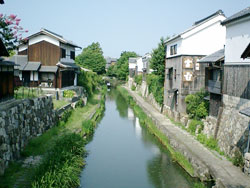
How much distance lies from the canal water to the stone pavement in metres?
0.77

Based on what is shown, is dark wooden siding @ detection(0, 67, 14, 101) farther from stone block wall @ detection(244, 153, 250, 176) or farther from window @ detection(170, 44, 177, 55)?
window @ detection(170, 44, 177, 55)

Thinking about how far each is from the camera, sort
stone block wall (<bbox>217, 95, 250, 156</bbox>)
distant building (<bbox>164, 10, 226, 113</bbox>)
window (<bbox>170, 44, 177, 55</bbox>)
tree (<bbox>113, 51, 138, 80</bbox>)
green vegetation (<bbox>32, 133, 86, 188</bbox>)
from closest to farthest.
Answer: green vegetation (<bbox>32, 133, 86, 188</bbox>), stone block wall (<bbox>217, 95, 250, 156</bbox>), distant building (<bbox>164, 10, 226, 113</bbox>), window (<bbox>170, 44, 177, 55</bbox>), tree (<bbox>113, 51, 138, 80</bbox>)

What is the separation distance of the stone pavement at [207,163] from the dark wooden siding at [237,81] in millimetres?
3028

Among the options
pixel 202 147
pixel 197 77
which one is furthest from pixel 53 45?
pixel 202 147

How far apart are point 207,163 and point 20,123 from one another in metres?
8.82

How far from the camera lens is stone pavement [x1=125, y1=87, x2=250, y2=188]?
962 cm

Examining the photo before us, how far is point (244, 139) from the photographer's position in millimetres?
11258

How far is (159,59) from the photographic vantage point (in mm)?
26500

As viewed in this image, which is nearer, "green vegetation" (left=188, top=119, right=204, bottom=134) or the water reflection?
"green vegetation" (left=188, top=119, right=204, bottom=134)

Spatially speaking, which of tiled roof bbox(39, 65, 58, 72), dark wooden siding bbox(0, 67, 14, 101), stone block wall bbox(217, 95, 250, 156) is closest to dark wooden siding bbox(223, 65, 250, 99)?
stone block wall bbox(217, 95, 250, 156)

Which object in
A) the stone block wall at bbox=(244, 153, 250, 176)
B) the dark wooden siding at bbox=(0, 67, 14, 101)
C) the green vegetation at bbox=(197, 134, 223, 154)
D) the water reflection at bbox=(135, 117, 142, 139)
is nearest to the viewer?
Answer: the stone block wall at bbox=(244, 153, 250, 176)

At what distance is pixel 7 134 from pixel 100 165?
4.91 meters

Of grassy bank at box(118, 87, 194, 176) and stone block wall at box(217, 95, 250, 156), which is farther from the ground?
stone block wall at box(217, 95, 250, 156)

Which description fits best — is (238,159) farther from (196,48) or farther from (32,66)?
(32,66)
